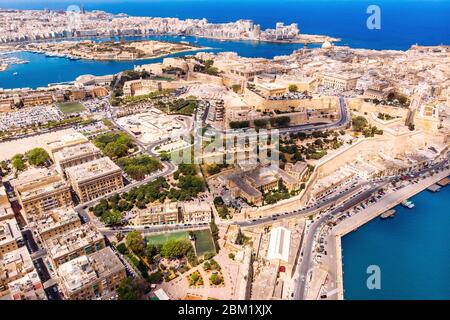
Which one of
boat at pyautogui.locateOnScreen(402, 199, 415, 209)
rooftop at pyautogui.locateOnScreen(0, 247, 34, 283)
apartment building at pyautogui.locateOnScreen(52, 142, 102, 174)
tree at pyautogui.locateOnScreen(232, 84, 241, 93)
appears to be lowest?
boat at pyautogui.locateOnScreen(402, 199, 415, 209)

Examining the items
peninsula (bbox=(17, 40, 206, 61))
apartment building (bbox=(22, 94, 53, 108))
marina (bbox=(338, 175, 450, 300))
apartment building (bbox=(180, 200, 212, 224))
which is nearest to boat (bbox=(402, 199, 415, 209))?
marina (bbox=(338, 175, 450, 300))

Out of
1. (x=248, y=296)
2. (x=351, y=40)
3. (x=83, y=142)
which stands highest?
(x=351, y=40)

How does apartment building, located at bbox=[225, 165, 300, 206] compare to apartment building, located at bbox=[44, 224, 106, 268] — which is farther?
apartment building, located at bbox=[225, 165, 300, 206]

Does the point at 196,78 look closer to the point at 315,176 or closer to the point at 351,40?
the point at 315,176

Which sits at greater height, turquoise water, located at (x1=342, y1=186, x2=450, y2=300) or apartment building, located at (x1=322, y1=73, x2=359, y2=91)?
apartment building, located at (x1=322, y1=73, x2=359, y2=91)

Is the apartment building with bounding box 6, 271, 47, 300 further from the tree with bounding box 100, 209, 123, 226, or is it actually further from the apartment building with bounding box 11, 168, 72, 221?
the apartment building with bounding box 11, 168, 72, 221

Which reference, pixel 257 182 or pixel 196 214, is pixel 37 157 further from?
pixel 257 182

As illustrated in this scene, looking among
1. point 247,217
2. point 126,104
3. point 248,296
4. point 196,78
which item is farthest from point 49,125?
point 248,296

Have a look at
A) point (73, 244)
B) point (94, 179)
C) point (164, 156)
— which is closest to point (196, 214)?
point (73, 244)
